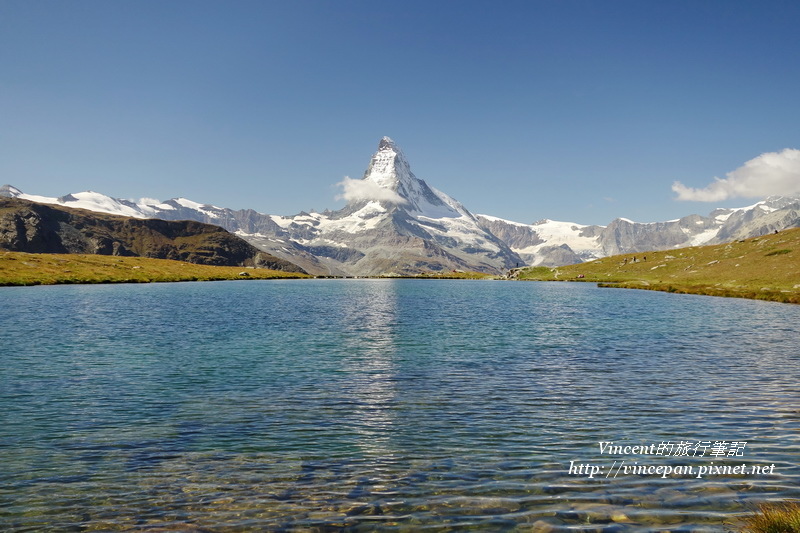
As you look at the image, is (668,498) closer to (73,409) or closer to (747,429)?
(747,429)

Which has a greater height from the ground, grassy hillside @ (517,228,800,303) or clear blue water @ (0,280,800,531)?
grassy hillside @ (517,228,800,303)

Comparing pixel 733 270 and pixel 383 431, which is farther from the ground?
pixel 733 270

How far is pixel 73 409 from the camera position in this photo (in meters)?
22.8

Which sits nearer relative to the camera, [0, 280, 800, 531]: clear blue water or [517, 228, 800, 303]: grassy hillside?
[0, 280, 800, 531]: clear blue water

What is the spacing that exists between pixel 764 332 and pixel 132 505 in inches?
2126

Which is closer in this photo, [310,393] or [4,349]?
[310,393]

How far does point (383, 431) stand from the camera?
65.4ft

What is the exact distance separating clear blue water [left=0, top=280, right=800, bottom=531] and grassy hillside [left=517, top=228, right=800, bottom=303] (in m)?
71.4

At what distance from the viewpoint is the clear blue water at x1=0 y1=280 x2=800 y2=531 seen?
12.9 meters

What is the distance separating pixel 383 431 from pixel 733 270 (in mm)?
140893

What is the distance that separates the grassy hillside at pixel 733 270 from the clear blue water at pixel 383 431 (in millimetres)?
71444

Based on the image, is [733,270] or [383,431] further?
[733,270]

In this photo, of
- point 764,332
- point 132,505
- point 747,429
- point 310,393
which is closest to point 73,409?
point 310,393

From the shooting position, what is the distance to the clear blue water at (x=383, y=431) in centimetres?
1294
